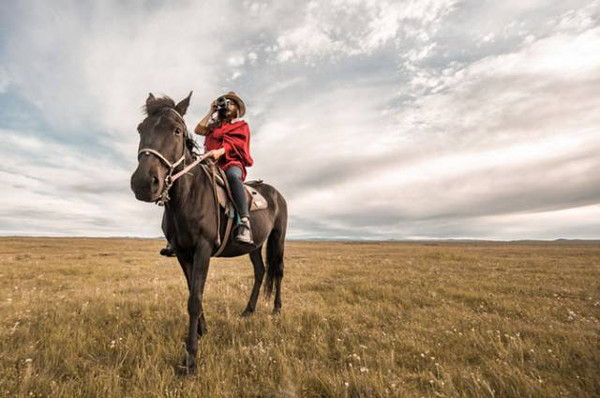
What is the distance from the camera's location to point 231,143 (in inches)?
213

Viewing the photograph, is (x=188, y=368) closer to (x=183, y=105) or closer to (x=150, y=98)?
(x=183, y=105)

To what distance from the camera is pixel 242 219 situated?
17.1ft

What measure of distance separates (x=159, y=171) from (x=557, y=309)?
9779 mm

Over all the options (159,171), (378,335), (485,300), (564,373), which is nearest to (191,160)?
(159,171)

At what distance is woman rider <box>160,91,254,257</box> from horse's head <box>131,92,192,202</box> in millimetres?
1037

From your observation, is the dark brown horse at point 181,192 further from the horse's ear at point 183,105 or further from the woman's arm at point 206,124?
the woman's arm at point 206,124

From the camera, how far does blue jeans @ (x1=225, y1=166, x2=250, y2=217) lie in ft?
17.3

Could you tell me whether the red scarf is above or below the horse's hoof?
above

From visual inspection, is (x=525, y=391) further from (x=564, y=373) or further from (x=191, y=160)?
(x=191, y=160)

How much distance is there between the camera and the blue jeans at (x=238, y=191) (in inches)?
207

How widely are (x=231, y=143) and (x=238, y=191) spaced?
1.01 metres

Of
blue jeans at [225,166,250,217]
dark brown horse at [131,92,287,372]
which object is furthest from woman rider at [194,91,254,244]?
dark brown horse at [131,92,287,372]

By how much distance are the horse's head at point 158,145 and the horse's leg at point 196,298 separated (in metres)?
1.24

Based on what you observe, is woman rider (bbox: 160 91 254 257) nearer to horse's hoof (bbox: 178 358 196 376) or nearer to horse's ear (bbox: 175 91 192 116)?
horse's ear (bbox: 175 91 192 116)
